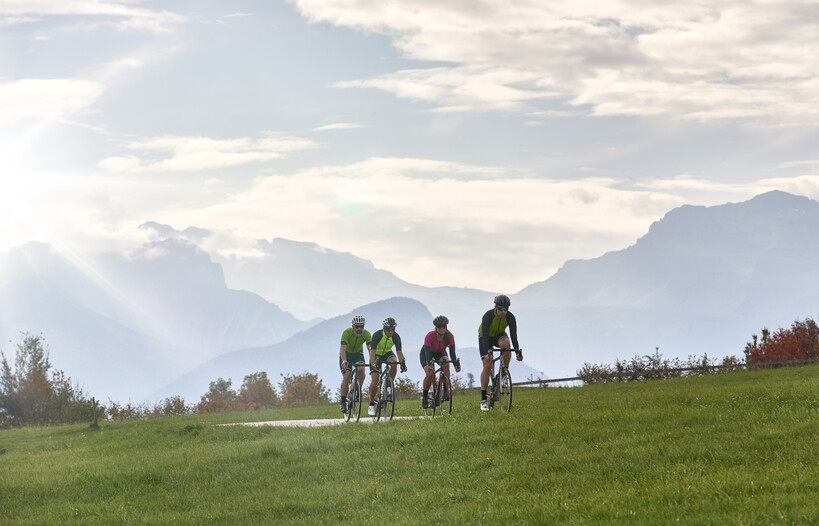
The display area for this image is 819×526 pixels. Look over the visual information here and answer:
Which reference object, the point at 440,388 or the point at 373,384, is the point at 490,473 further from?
the point at 373,384

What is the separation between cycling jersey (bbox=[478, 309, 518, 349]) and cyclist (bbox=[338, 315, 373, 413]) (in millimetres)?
3945

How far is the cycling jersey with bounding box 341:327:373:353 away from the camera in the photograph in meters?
22.3

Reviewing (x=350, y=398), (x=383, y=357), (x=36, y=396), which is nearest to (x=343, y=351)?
(x=383, y=357)

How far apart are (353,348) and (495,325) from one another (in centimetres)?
497

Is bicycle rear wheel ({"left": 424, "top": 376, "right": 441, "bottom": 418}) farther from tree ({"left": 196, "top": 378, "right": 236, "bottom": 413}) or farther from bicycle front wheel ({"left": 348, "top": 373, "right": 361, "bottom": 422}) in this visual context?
tree ({"left": 196, "top": 378, "right": 236, "bottom": 413})

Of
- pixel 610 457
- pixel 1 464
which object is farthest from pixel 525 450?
pixel 1 464

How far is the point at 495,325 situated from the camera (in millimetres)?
19359

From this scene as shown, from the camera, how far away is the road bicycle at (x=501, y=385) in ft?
64.3

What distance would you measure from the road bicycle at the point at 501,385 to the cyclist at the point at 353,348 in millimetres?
3548

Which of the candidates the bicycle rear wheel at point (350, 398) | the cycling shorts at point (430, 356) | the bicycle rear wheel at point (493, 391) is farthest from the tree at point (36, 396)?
the bicycle rear wheel at point (493, 391)

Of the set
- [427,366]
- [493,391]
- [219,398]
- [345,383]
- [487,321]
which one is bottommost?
[219,398]

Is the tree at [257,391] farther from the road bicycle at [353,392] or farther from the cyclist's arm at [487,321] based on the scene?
the cyclist's arm at [487,321]

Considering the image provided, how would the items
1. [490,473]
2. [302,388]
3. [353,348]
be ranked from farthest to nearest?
[302,388], [353,348], [490,473]

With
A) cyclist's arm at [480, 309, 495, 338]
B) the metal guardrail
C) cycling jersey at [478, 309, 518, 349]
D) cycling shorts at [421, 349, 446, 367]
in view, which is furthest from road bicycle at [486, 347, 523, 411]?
the metal guardrail
